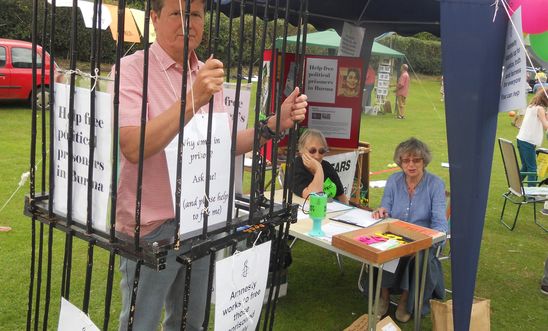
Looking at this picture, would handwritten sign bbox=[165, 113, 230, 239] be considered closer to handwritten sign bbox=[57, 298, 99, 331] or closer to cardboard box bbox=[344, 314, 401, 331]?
handwritten sign bbox=[57, 298, 99, 331]

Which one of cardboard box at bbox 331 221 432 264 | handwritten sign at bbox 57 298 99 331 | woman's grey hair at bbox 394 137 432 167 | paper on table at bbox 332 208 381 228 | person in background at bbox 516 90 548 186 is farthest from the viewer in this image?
person in background at bbox 516 90 548 186

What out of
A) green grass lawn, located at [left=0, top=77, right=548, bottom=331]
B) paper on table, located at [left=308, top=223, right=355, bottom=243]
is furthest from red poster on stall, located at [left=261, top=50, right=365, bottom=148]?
paper on table, located at [left=308, top=223, right=355, bottom=243]

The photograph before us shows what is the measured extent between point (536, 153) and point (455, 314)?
517 centimetres

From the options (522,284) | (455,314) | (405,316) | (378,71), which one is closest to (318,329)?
(405,316)

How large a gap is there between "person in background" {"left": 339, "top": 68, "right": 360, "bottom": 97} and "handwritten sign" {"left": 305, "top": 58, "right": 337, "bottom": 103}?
103 mm

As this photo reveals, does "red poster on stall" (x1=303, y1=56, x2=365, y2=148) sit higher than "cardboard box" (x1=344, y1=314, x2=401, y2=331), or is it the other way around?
"red poster on stall" (x1=303, y1=56, x2=365, y2=148)

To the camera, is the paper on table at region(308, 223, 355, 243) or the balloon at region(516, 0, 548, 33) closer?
the balloon at region(516, 0, 548, 33)

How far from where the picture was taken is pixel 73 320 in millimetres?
1358

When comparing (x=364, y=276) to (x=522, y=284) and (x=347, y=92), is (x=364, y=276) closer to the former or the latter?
(x=522, y=284)

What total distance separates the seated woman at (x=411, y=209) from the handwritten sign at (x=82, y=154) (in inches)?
87.6

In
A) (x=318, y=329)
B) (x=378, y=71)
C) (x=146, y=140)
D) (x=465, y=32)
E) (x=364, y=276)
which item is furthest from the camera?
(x=378, y=71)

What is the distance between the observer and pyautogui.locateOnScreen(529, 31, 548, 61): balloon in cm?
200

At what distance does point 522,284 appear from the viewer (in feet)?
13.3

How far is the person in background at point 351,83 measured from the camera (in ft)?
15.1
